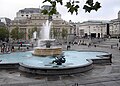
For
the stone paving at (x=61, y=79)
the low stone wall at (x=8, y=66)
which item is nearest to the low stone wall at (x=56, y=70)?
the stone paving at (x=61, y=79)

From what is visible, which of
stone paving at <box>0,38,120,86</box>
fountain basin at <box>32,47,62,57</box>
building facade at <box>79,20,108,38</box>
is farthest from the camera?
building facade at <box>79,20,108,38</box>

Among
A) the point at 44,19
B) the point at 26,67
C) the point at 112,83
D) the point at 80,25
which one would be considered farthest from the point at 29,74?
the point at 80,25

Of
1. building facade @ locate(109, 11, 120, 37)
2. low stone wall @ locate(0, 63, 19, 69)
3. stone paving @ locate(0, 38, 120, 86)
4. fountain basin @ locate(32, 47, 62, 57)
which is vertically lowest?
stone paving @ locate(0, 38, 120, 86)

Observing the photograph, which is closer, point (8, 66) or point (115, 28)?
point (8, 66)

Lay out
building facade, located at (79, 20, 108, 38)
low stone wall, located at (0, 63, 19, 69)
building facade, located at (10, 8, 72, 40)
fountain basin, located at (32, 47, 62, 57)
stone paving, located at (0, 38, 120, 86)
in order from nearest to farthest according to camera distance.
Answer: stone paving, located at (0, 38, 120, 86) → low stone wall, located at (0, 63, 19, 69) → fountain basin, located at (32, 47, 62, 57) → building facade, located at (10, 8, 72, 40) → building facade, located at (79, 20, 108, 38)

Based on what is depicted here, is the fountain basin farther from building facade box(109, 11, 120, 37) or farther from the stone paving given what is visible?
building facade box(109, 11, 120, 37)

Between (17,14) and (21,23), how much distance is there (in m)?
15.0

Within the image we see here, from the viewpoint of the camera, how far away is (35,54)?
2919 cm

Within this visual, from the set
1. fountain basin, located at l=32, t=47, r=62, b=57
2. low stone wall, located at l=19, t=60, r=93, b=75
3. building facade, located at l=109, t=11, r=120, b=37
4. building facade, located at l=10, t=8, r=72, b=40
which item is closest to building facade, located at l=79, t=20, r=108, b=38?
building facade, located at l=109, t=11, r=120, b=37

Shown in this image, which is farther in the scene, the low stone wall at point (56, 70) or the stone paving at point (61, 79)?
the low stone wall at point (56, 70)

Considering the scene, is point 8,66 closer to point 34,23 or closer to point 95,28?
point 34,23

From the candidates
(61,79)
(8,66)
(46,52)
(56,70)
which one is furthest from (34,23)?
(61,79)

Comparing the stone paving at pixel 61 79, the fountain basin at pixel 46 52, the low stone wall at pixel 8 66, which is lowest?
the stone paving at pixel 61 79

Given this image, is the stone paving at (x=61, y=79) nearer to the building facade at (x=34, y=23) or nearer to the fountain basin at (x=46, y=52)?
the fountain basin at (x=46, y=52)
